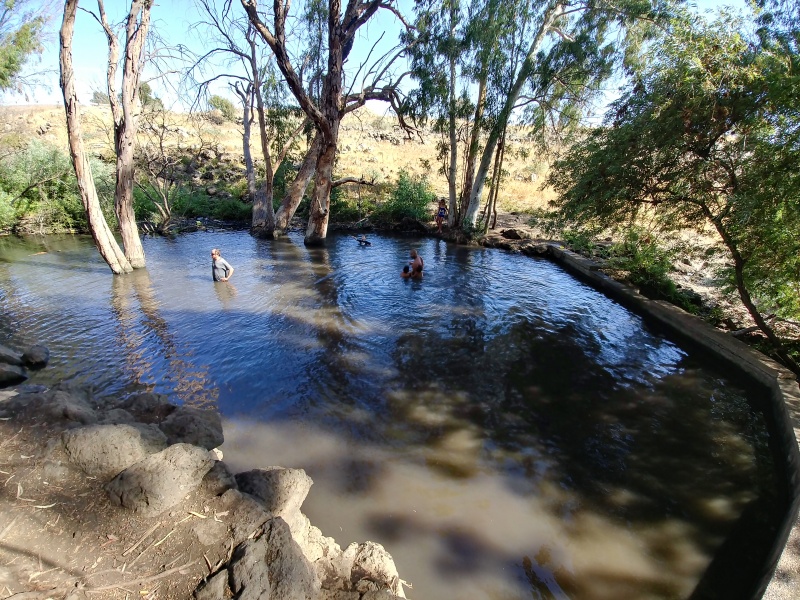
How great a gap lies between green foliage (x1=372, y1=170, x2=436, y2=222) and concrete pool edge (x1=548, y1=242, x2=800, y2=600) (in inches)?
407

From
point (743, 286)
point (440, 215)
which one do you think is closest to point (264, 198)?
point (440, 215)

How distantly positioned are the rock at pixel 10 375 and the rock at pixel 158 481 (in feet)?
15.2

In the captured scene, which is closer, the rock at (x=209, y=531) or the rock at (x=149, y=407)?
the rock at (x=209, y=531)

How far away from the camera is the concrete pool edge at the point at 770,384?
3.02 meters

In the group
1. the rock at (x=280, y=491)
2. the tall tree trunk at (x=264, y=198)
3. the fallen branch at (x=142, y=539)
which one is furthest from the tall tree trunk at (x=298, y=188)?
the fallen branch at (x=142, y=539)

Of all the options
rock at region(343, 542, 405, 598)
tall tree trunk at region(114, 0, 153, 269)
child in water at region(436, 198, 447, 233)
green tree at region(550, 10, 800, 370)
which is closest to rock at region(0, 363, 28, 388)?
rock at region(343, 542, 405, 598)

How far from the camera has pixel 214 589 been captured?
7.55 feet

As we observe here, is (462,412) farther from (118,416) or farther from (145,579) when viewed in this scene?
(118,416)

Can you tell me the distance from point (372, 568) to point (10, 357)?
7.12m

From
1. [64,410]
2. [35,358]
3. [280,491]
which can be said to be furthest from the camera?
[35,358]

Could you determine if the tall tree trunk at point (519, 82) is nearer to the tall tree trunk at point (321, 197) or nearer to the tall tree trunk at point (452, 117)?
the tall tree trunk at point (452, 117)

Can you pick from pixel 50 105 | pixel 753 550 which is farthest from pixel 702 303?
pixel 50 105

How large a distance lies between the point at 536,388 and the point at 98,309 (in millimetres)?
10054

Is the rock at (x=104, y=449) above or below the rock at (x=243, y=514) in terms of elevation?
above
